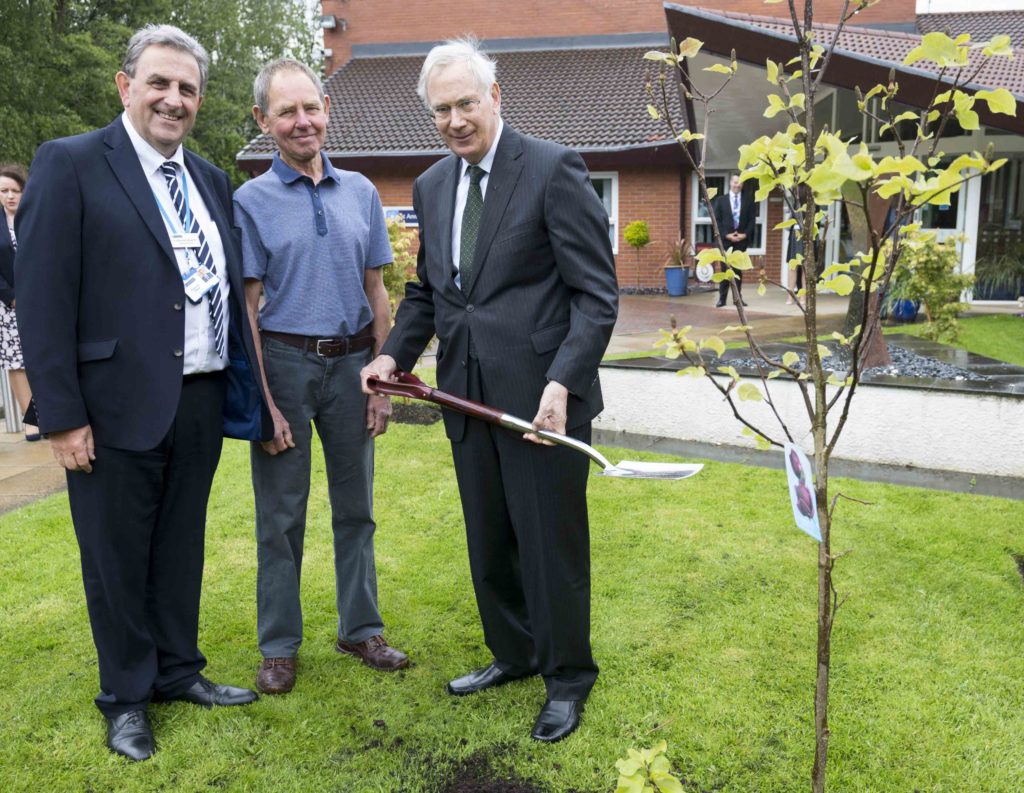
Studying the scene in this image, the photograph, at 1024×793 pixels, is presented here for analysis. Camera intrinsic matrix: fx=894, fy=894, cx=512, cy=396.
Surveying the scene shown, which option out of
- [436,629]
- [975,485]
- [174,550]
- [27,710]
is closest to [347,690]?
[436,629]

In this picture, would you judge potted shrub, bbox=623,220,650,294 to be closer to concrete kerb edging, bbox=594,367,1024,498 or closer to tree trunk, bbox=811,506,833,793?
concrete kerb edging, bbox=594,367,1024,498

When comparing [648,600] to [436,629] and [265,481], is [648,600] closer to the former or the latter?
[436,629]

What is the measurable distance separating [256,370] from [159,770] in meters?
1.28

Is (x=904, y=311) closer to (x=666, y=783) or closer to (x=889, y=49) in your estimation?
(x=889, y=49)

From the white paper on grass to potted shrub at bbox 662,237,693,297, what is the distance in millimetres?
15063

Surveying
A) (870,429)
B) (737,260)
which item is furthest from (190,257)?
(870,429)

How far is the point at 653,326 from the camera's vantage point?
40.9 feet

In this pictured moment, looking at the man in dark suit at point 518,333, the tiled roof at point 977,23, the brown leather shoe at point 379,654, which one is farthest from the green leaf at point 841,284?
the tiled roof at point 977,23

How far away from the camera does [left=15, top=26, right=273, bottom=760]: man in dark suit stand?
102 inches

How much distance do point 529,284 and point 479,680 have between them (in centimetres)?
143

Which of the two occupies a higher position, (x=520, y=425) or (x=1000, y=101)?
(x=1000, y=101)

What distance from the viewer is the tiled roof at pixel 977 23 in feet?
64.0

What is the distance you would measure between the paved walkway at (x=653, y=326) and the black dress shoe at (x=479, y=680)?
226cm

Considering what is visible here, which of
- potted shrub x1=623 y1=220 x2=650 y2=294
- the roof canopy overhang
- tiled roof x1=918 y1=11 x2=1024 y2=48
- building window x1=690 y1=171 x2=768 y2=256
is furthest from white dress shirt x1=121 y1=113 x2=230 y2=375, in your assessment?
tiled roof x1=918 y1=11 x2=1024 y2=48
